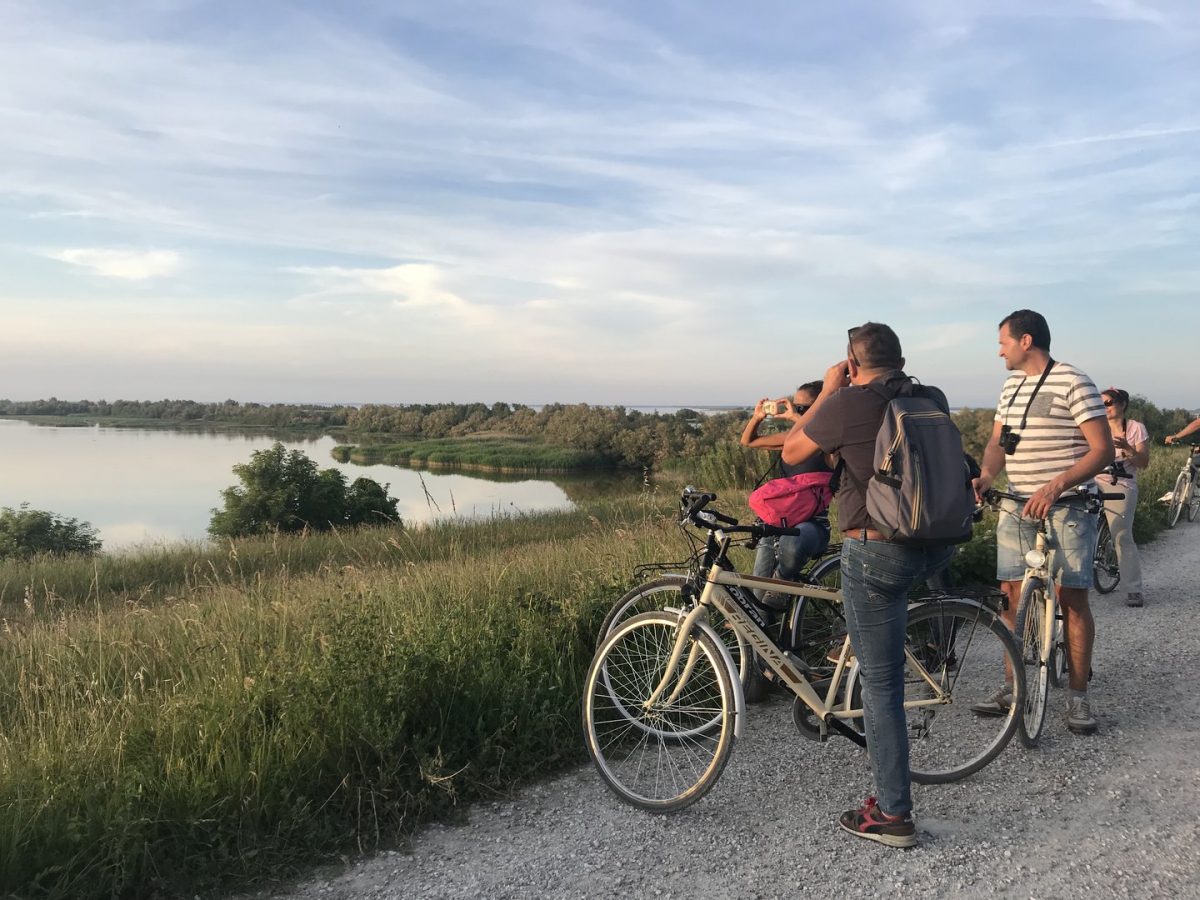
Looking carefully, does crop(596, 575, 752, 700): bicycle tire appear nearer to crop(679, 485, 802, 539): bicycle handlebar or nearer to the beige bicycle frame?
the beige bicycle frame

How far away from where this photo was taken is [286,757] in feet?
10.4

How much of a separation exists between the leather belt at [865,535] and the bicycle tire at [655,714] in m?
0.74

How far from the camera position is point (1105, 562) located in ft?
24.2

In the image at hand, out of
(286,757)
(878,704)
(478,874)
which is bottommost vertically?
(478,874)

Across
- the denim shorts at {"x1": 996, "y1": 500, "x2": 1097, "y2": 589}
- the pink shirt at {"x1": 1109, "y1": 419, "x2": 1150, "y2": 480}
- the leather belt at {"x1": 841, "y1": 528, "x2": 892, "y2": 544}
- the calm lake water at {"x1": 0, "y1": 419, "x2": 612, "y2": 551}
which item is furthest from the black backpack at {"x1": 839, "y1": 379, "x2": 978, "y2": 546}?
the calm lake water at {"x1": 0, "y1": 419, "x2": 612, "y2": 551}

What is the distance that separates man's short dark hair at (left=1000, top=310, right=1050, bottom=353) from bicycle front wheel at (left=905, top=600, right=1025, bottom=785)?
64.1 inches

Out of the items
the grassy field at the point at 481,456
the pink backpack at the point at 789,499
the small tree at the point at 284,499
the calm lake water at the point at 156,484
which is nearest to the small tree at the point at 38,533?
the calm lake water at the point at 156,484

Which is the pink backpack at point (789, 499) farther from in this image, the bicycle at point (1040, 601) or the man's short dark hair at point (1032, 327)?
the man's short dark hair at point (1032, 327)

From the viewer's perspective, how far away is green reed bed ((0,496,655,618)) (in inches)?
450

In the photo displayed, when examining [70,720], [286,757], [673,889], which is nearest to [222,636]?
[70,720]

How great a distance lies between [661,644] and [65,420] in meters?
113

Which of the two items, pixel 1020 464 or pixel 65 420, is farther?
pixel 65 420

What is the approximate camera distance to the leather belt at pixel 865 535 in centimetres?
290

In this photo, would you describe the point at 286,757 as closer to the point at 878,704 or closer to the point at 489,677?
the point at 489,677
